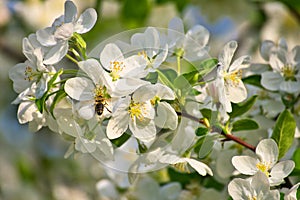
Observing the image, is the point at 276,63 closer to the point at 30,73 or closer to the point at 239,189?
the point at 239,189

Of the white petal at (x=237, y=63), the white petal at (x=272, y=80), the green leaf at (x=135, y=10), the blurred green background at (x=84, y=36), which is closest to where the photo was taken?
the white petal at (x=237, y=63)

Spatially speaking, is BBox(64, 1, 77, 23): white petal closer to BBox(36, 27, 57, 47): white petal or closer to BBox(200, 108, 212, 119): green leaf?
BBox(36, 27, 57, 47): white petal

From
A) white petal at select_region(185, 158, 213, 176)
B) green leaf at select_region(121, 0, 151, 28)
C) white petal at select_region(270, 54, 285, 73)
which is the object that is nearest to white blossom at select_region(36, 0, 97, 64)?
white petal at select_region(185, 158, 213, 176)

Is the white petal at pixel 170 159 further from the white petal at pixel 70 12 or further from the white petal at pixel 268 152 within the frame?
the white petal at pixel 70 12

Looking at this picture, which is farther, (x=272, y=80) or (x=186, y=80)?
(x=272, y=80)

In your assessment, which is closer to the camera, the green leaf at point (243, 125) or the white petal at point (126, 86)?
the white petal at point (126, 86)

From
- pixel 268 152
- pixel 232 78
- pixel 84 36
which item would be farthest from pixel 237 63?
pixel 84 36

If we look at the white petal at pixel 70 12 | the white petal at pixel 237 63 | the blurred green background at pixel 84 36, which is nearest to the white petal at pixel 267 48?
the white petal at pixel 237 63
